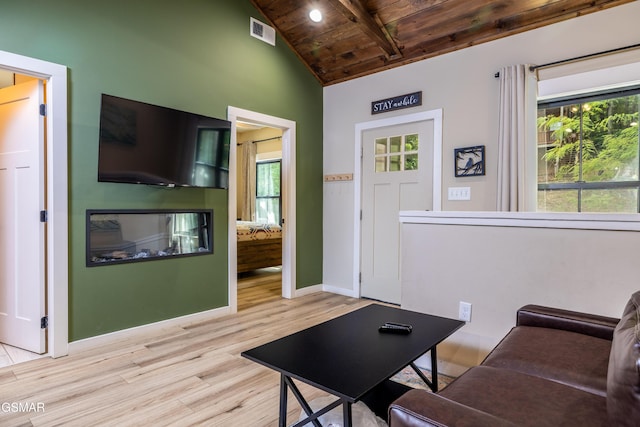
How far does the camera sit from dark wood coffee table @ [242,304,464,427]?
131cm

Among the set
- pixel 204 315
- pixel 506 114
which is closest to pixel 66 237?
pixel 204 315

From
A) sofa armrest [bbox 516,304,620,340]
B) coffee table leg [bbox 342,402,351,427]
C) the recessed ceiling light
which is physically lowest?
coffee table leg [bbox 342,402,351,427]

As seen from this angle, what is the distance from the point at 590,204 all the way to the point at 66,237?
15.0ft

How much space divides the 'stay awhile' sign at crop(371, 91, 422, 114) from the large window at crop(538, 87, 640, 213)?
4.26ft

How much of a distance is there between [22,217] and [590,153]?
5.00 metres

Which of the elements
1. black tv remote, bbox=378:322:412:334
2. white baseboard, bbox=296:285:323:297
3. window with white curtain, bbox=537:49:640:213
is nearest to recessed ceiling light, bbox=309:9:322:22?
window with white curtain, bbox=537:49:640:213

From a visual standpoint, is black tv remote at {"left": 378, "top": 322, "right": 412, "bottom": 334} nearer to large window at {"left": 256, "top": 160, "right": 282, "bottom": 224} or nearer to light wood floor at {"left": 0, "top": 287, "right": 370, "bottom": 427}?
light wood floor at {"left": 0, "top": 287, "right": 370, "bottom": 427}

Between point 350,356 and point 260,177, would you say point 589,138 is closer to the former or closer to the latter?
point 350,356

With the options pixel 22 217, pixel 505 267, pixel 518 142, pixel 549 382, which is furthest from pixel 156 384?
pixel 518 142

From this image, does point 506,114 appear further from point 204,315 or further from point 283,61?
point 204,315

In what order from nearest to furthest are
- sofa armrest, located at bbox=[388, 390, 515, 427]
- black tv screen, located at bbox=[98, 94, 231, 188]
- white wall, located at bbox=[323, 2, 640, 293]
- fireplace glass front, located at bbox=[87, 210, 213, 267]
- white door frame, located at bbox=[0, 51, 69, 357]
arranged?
1. sofa armrest, located at bbox=[388, 390, 515, 427]
2. white door frame, located at bbox=[0, 51, 69, 357]
3. black tv screen, located at bbox=[98, 94, 231, 188]
4. fireplace glass front, located at bbox=[87, 210, 213, 267]
5. white wall, located at bbox=[323, 2, 640, 293]

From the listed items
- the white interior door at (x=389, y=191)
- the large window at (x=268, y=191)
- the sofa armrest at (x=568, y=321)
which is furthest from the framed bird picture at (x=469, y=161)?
the large window at (x=268, y=191)

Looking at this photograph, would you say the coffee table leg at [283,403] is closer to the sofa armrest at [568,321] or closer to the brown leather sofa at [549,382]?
the brown leather sofa at [549,382]

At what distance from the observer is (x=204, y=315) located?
3.56m
